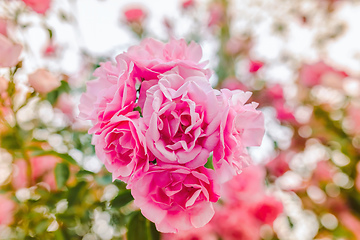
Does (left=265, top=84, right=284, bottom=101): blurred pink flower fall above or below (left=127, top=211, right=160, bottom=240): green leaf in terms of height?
below

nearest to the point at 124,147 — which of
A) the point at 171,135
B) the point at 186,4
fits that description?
the point at 171,135

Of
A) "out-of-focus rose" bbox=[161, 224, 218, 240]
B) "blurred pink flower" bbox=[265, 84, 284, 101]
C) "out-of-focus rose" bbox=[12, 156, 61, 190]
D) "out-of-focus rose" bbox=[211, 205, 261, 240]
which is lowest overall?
"out-of-focus rose" bbox=[211, 205, 261, 240]

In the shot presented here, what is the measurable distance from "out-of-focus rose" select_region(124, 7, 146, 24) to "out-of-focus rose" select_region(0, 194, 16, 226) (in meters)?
0.80

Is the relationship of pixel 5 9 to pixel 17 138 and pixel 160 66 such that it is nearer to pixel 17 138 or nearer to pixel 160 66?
pixel 17 138

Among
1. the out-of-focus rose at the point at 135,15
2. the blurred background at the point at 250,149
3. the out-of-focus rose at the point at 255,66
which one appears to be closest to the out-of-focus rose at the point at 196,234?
the blurred background at the point at 250,149

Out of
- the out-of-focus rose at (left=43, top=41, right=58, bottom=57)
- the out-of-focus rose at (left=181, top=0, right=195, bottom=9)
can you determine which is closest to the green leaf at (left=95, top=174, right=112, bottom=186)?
the out-of-focus rose at (left=43, top=41, right=58, bottom=57)

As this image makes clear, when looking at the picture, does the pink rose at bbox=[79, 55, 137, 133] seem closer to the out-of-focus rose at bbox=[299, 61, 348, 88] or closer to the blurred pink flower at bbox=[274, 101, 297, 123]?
the blurred pink flower at bbox=[274, 101, 297, 123]

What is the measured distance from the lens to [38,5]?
720 millimetres

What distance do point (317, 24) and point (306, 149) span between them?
2.70ft

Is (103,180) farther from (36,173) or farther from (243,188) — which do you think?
(243,188)

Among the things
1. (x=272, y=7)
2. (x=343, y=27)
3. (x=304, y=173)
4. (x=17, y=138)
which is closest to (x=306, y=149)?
(x=304, y=173)

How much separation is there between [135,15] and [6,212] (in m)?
0.84

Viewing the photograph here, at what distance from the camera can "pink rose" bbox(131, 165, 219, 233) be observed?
1.06ft

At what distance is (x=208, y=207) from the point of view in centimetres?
35
